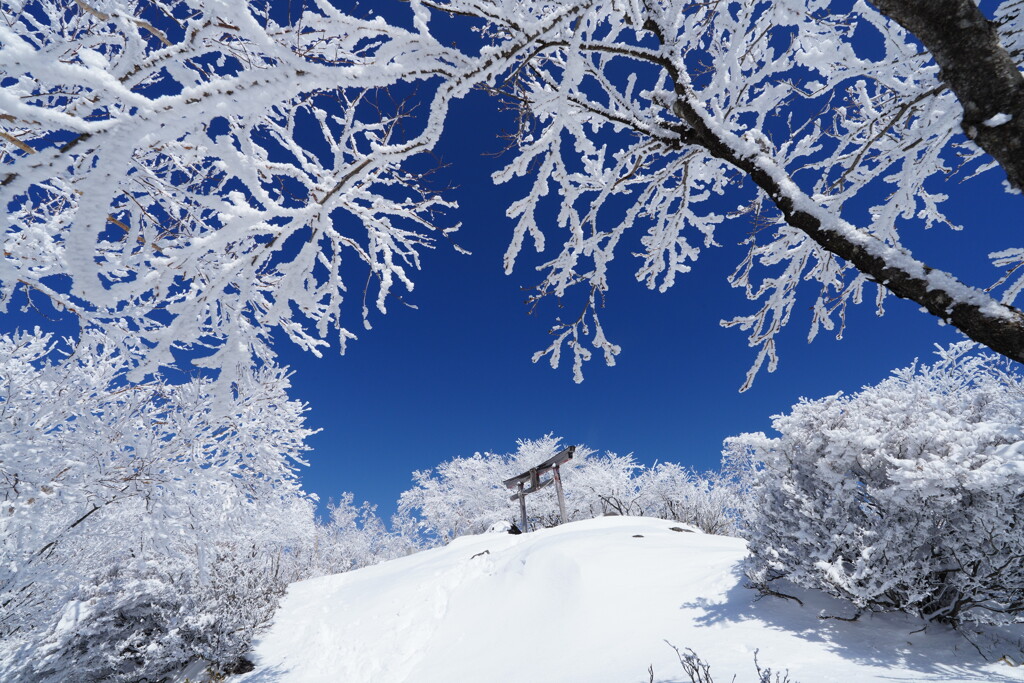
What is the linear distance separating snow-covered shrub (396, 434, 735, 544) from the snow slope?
10.2 meters

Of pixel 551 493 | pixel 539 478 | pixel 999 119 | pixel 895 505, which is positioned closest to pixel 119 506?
pixel 999 119

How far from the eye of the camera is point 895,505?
173 inches

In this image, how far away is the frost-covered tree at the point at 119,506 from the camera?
182 inches

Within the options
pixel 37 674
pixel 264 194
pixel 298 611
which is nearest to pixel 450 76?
pixel 264 194

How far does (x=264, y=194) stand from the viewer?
150 cm

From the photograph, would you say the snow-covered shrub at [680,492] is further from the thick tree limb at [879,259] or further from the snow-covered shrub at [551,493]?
the thick tree limb at [879,259]

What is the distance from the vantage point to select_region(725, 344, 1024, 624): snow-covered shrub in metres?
3.92

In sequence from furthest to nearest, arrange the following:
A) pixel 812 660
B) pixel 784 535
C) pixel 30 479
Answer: pixel 784 535, pixel 30 479, pixel 812 660

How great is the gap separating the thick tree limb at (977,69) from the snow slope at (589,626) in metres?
3.86

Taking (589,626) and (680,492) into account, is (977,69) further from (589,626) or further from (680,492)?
(680,492)

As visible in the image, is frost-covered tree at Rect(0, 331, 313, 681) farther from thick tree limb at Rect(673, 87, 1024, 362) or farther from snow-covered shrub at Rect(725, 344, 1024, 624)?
snow-covered shrub at Rect(725, 344, 1024, 624)

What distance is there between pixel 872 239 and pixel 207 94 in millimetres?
2802

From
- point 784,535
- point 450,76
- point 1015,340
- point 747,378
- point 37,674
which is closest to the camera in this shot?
point 1015,340

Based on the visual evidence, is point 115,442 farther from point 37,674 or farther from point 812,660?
point 812,660
